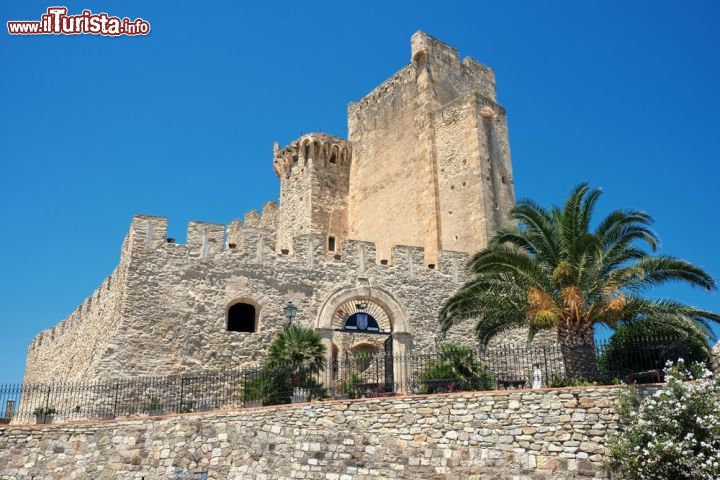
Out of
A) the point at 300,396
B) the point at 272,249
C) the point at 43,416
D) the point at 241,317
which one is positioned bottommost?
the point at 43,416

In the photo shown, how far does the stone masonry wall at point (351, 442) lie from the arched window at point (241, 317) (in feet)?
20.2

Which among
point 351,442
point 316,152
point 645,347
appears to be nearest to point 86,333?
point 316,152

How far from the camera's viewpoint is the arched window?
21611mm

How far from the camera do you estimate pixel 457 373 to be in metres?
17.0

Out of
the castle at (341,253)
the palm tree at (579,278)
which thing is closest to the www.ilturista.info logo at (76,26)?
the castle at (341,253)

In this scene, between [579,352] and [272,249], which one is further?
[272,249]

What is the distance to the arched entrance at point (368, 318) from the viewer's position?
21406mm

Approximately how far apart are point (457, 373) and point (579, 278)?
3967 millimetres

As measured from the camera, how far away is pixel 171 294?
2014cm

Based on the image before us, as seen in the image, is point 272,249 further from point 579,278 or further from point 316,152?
point 316,152

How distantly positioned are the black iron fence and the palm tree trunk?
2cm

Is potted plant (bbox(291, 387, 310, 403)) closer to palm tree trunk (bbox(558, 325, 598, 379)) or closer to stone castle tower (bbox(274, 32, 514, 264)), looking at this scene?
palm tree trunk (bbox(558, 325, 598, 379))

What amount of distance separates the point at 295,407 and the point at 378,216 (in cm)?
1713

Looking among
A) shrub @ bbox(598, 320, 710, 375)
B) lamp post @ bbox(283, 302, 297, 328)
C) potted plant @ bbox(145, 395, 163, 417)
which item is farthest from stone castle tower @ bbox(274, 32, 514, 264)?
shrub @ bbox(598, 320, 710, 375)
